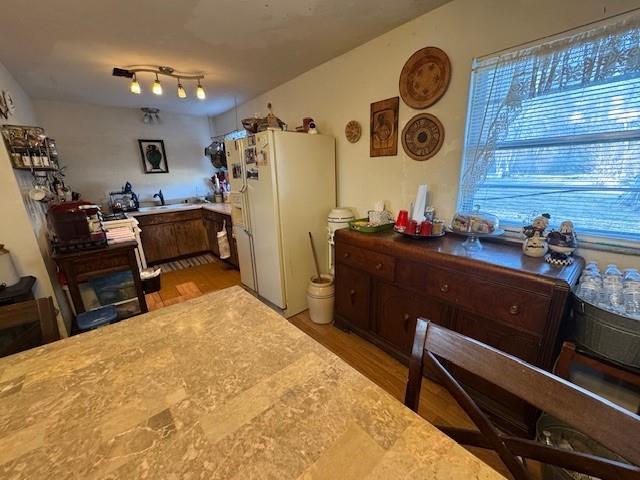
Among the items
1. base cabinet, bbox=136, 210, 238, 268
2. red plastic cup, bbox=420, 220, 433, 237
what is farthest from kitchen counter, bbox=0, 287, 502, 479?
Result: base cabinet, bbox=136, 210, 238, 268

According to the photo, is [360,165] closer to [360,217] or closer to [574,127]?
[360,217]

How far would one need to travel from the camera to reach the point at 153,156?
4156 millimetres

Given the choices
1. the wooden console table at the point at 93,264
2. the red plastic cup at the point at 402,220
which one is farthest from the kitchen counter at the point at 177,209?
the red plastic cup at the point at 402,220

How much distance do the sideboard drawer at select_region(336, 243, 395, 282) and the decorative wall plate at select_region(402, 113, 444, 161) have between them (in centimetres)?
80

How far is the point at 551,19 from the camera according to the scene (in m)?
1.31

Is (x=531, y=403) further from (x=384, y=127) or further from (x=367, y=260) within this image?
(x=384, y=127)

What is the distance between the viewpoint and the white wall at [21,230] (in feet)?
5.81

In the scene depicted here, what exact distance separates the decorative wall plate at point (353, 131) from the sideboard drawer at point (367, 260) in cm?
99

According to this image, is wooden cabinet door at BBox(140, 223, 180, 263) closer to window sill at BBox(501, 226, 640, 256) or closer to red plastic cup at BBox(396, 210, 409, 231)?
red plastic cup at BBox(396, 210, 409, 231)

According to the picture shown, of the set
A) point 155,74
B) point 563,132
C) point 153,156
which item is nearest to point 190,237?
point 153,156

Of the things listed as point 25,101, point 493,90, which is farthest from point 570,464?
point 25,101

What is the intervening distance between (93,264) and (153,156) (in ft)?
8.96

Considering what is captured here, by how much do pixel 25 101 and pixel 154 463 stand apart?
4187 mm

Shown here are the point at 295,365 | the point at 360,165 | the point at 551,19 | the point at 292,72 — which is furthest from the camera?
the point at 292,72
